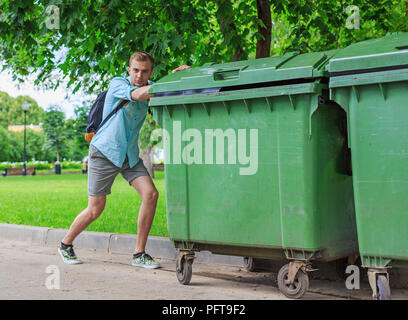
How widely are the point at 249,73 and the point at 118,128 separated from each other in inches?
59.4

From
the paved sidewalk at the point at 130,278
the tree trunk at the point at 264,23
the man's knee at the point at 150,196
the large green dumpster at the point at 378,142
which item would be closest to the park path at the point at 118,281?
the paved sidewalk at the point at 130,278

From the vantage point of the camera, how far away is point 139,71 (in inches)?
198

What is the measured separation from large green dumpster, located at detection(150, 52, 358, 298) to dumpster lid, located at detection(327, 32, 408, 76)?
0.15 metres

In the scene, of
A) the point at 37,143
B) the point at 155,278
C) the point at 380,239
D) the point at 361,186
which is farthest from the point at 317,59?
the point at 37,143

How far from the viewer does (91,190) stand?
5.33 metres

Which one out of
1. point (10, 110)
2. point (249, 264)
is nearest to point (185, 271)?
point (249, 264)

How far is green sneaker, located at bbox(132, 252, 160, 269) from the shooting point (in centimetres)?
523

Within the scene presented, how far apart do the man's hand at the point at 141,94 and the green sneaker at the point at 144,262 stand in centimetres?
144

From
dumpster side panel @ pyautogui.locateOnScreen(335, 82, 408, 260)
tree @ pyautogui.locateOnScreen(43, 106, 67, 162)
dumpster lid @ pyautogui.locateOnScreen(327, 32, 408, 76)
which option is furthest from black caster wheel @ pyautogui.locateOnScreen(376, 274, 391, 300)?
tree @ pyautogui.locateOnScreen(43, 106, 67, 162)

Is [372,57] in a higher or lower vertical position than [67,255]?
higher

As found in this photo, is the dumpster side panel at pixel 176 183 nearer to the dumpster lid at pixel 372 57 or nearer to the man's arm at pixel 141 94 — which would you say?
the man's arm at pixel 141 94

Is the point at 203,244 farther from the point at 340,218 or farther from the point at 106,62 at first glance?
the point at 106,62

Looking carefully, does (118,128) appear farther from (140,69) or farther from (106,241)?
(106,241)

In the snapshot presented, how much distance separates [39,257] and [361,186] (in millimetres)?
3542
